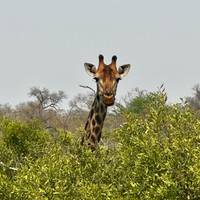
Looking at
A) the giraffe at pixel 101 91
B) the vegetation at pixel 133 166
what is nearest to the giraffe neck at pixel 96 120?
the giraffe at pixel 101 91

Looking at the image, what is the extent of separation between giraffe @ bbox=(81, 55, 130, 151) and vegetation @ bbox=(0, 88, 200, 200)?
1916 mm

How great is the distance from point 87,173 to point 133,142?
0.68 m

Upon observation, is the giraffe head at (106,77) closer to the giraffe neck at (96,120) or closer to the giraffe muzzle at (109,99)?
the giraffe muzzle at (109,99)

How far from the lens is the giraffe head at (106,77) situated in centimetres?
839

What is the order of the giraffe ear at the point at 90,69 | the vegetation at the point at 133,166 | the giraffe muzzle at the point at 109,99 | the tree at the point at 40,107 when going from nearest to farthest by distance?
the vegetation at the point at 133,166
the giraffe muzzle at the point at 109,99
the giraffe ear at the point at 90,69
the tree at the point at 40,107

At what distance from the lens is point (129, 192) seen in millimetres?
4992

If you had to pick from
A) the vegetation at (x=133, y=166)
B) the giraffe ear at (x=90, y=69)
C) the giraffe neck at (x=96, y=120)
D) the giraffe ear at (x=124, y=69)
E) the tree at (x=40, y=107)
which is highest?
the tree at (x=40, y=107)

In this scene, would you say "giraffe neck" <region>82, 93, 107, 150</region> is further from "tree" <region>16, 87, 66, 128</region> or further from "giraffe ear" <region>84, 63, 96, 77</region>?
"tree" <region>16, 87, 66, 128</region>

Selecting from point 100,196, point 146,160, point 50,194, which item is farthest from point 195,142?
point 50,194

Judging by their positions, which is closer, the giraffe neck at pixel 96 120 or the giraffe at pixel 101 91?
the giraffe at pixel 101 91

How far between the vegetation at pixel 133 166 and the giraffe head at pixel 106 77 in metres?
1.90

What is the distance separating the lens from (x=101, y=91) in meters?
8.52

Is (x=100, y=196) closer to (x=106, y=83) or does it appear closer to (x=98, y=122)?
(x=106, y=83)

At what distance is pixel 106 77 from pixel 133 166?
3043 mm
